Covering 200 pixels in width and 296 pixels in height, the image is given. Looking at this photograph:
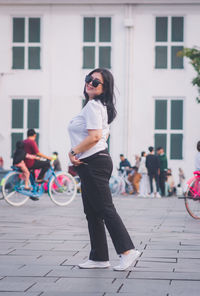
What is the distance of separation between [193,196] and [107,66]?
56.8 feet

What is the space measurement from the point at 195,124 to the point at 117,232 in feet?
74.2

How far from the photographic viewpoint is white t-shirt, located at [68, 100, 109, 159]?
602cm

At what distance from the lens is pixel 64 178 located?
15.9m

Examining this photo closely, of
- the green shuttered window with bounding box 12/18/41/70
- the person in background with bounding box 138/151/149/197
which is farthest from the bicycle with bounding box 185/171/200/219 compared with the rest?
the green shuttered window with bounding box 12/18/41/70

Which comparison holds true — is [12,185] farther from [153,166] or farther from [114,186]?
[114,186]

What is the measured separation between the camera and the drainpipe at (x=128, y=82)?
1117 inches

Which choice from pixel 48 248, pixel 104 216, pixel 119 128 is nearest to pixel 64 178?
pixel 48 248

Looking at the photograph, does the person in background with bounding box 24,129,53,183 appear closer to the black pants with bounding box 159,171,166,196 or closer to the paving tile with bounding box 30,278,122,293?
the paving tile with bounding box 30,278,122,293

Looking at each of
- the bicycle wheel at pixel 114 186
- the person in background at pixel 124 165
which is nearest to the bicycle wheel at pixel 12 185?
the bicycle wheel at pixel 114 186

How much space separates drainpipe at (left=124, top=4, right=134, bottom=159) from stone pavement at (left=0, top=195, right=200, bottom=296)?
1658cm

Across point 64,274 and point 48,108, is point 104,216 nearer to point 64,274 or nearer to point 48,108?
point 64,274

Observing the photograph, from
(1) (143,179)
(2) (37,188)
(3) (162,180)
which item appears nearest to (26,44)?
(1) (143,179)

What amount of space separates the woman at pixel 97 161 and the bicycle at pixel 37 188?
8779 mm

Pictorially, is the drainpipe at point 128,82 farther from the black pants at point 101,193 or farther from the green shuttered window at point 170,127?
the black pants at point 101,193
